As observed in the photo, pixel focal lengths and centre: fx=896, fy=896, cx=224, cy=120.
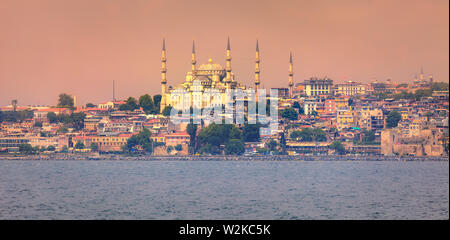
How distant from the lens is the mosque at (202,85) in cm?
4791

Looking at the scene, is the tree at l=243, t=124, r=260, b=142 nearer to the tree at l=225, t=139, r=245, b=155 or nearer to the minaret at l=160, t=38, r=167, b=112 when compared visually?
the tree at l=225, t=139, r=245, b=155

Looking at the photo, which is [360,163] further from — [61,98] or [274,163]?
[61,98]

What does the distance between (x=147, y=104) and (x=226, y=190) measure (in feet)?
93.6

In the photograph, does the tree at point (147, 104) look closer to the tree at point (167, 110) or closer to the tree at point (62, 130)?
the tree at point (167, 110)

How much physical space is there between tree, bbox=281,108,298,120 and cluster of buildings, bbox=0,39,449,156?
1.19ft

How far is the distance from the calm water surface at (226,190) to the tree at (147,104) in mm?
13706

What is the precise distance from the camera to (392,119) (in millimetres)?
45812

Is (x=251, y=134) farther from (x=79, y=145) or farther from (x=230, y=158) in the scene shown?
(x=79, y=145)

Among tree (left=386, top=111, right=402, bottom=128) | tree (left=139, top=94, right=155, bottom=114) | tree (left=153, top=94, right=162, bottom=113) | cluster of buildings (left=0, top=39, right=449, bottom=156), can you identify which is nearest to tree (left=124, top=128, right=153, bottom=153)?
cluster of buildings (left=0, top=39, right=449, bottom=156)

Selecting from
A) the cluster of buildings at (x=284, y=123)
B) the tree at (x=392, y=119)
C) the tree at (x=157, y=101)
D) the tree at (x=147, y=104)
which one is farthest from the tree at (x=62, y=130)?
the tree at (x=392, y=119)

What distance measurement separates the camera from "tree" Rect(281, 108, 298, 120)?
46562 mm

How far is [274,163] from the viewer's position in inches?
1470

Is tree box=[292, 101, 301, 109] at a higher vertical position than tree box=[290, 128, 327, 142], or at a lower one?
higher
